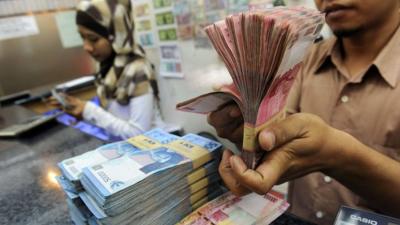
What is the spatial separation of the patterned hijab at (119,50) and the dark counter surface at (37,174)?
1.23 feet

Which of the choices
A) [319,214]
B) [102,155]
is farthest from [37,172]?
[319,214]

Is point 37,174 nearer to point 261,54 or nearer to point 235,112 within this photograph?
point 235,112

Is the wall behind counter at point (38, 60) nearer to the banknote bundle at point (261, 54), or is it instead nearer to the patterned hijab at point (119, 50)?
the patterned hijab at point (119, 50)

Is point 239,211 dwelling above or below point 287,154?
below

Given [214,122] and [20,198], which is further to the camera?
[20,198]

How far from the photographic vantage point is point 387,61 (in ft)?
2.73

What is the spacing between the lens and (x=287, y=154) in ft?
1.75

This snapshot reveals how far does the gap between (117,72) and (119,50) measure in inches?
5.4

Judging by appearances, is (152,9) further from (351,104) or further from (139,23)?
(351,104)

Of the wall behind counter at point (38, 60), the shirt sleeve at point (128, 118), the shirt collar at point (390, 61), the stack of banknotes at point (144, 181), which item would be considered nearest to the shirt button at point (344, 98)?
the shirt collar at point (390, 61)

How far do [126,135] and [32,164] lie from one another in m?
0.54

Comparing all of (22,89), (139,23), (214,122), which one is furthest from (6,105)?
(214,122)

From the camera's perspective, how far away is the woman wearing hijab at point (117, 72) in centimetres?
169

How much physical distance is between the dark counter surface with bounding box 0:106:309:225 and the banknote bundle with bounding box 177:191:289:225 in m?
0.11
